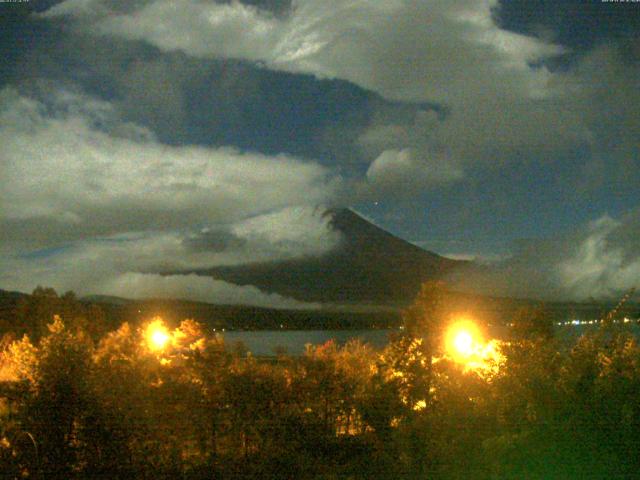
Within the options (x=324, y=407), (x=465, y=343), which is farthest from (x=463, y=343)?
(x=324, y=407)

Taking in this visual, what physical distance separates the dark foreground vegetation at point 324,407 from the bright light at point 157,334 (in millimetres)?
33

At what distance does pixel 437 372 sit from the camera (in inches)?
424

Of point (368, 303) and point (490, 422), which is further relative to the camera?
point (368, 303)

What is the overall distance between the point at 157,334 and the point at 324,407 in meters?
3.27

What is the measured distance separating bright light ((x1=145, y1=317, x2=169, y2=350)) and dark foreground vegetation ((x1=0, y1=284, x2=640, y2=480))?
3 cm

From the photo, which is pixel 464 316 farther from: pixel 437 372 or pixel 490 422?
pixel 490 422

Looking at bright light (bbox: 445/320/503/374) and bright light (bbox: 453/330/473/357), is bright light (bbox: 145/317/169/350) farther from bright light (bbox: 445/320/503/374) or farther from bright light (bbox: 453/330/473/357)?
bright light (bbox: 453/330/473/357)

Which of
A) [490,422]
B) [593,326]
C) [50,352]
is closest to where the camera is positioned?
[490,422]

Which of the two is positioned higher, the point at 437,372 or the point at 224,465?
the point at 437,372

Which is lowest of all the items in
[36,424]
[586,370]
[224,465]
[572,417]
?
[224,465]

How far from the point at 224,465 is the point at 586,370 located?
4788mm

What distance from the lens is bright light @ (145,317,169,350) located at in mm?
11008

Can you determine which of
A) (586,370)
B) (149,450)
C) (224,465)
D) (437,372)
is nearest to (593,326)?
(586,370)

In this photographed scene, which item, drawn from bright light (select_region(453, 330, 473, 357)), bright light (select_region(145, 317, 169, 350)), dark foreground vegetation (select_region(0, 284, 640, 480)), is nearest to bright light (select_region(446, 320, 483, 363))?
bright light (select_region(453, 330, 473, 357))
